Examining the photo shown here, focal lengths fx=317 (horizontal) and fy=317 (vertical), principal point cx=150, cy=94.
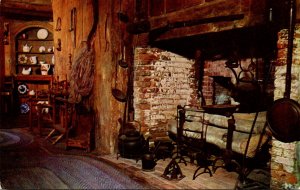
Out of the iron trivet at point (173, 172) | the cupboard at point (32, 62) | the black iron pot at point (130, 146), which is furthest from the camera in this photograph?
the cupboard at point (32, 62)

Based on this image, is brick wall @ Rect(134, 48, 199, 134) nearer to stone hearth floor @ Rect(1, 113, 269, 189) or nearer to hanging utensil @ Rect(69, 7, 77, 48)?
stone hearth floor @ Rect(1, 113, 269, 189)

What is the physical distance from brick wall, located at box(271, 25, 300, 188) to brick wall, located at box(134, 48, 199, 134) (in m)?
2.52

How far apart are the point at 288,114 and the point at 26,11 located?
1035cm

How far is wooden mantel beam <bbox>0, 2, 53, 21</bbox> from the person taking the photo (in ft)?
36.6

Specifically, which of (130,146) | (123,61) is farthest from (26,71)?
(130,146)

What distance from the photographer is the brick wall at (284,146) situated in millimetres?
3818

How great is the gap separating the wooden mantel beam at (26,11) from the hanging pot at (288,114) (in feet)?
32.5

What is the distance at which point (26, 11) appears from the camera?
11.5m

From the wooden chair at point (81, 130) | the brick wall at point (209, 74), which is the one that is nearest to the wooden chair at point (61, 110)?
the wooden chair at point (81, 130)

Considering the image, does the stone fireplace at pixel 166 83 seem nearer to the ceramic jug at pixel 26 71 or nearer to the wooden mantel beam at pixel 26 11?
the wooden mantel beam at pixel 26 11

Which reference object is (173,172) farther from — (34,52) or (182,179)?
(34,52)

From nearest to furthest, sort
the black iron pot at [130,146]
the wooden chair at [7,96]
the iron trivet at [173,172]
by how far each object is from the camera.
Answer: the iron trivet at [173,172], the black iron pot at [130,146], the wooden chair at [7,96]

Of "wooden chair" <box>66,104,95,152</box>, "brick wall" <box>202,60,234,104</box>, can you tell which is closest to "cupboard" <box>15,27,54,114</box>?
"wooden chair" <box>66,104,95,152</box>

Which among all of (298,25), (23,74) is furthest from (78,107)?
(23,74)
